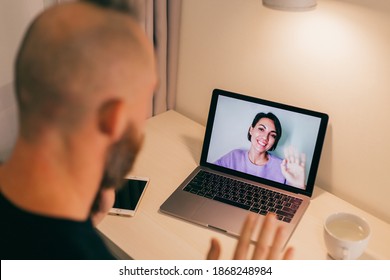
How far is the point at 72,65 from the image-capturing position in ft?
1.93

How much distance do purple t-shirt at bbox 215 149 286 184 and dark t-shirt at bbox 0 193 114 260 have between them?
618 mm

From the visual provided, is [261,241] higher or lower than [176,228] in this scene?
higher

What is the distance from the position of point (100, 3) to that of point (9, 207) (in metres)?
0.31

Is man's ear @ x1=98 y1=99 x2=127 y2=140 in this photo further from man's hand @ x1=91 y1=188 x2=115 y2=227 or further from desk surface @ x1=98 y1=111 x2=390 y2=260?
desk surface @ x1=98 y1=111 x2=390 y2=260

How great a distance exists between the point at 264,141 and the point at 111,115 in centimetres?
62

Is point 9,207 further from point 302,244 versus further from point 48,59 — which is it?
point 302,244

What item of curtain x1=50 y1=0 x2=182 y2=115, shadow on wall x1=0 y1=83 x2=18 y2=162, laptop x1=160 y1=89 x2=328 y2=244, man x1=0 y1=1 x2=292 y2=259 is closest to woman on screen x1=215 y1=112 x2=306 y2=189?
laptop x1=160 y1=89 x2=328 y2=244

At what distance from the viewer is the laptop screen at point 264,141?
3.70 feet

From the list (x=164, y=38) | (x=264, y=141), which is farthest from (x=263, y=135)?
(x=164, y=38)

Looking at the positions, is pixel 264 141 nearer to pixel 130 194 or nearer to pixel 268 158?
pixel 268 158

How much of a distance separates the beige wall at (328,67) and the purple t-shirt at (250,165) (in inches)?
5.4

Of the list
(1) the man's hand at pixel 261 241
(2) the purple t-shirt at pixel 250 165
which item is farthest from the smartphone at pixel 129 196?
(1) the man's hand at pixel 261 241

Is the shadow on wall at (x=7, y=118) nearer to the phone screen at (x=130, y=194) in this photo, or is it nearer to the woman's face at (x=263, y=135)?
the phone screen at (x=130, y=194)

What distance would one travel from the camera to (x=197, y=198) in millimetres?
1130
